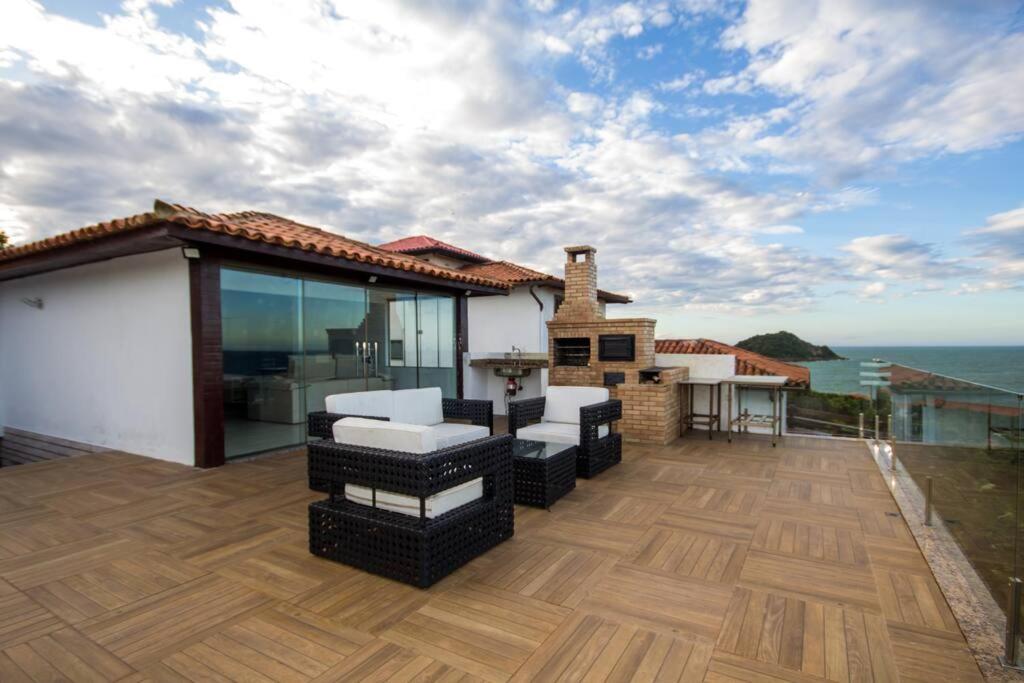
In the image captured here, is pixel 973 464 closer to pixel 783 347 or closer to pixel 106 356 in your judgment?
pixel 106 356

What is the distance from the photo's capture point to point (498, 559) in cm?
277

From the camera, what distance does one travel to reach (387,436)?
266 cm

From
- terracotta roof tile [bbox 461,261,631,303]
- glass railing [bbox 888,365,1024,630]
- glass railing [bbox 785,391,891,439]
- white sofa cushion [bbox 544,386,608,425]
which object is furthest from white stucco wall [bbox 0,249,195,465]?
glass railing [bbox 785,391,891,439]

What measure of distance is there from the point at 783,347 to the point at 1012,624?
83.4 feet

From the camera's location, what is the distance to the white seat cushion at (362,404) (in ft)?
14.2

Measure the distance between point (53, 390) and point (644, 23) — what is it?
9.56m

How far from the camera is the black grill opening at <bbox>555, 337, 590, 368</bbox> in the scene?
24.8 feet

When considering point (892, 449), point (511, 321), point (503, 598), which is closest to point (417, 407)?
point (503, 598)

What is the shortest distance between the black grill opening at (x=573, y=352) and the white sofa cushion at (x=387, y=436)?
16.7 ft

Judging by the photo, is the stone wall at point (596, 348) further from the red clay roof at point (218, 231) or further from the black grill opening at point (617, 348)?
the red clay roof at point (218, 231)

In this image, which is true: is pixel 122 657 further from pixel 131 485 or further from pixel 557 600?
pixel 131 485

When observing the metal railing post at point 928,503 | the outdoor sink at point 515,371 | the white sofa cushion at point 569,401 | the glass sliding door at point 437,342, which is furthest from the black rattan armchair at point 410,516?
the outdoor sink at point 515,371

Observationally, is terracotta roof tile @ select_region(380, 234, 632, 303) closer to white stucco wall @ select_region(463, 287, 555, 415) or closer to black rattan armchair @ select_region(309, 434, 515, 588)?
white stucco wall @ select_region(463, 287, 555, 415)

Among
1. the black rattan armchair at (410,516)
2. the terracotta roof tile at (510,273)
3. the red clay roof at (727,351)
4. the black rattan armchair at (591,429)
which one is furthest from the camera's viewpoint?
the terracotta roof tile at (510,273)
